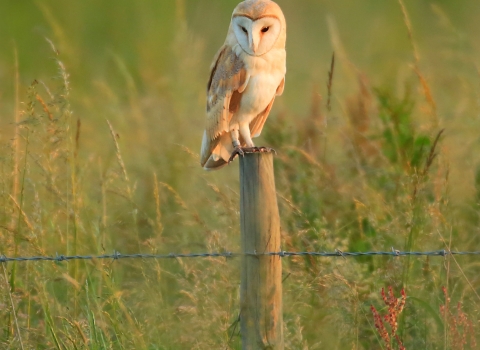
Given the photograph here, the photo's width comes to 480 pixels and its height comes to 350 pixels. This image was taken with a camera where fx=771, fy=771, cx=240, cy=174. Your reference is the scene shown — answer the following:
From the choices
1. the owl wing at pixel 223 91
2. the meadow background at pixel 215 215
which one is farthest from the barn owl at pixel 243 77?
the meadow background at pixel 215 215

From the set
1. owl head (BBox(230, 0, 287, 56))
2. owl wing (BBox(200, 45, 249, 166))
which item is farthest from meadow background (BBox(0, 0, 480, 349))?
owl head (BBox(230, 0, 287, 56))

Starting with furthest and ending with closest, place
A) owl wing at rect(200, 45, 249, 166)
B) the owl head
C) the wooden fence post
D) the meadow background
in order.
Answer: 1. owl wing at rect(200, 45, 249, 166)
2. the owl head
3. the meadow background
4. the wooden fence post

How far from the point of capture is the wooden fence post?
265 centimetres

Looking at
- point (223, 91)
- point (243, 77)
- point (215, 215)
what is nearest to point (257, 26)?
point (243, 77)

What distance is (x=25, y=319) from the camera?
365 centimetres

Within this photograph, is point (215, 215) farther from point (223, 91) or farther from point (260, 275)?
point (260, 275)

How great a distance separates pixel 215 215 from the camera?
4.57 meters

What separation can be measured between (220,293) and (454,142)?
8.79ft

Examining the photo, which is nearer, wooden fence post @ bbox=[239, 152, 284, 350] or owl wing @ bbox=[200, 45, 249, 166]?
Answer: wooden fence post @ bbox=[239, 152, 284, 350]

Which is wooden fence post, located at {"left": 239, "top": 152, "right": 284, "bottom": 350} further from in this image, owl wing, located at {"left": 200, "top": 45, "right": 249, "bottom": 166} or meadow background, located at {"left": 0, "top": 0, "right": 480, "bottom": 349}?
owl wing, located at {"left": 200, "top": 45, "right": 249, "bottom": 166}

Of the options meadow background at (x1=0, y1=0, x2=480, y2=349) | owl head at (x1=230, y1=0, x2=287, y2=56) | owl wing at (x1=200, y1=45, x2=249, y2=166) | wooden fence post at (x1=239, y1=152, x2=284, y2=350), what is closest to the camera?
wooden fence post at (x1=239, y1=152, x2=284, y2=350)

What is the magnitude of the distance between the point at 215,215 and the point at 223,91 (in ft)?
3.53

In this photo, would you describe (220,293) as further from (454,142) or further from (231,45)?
(454,142)

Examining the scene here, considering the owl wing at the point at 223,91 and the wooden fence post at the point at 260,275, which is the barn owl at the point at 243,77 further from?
the wooden fence post at the point at 260,275
